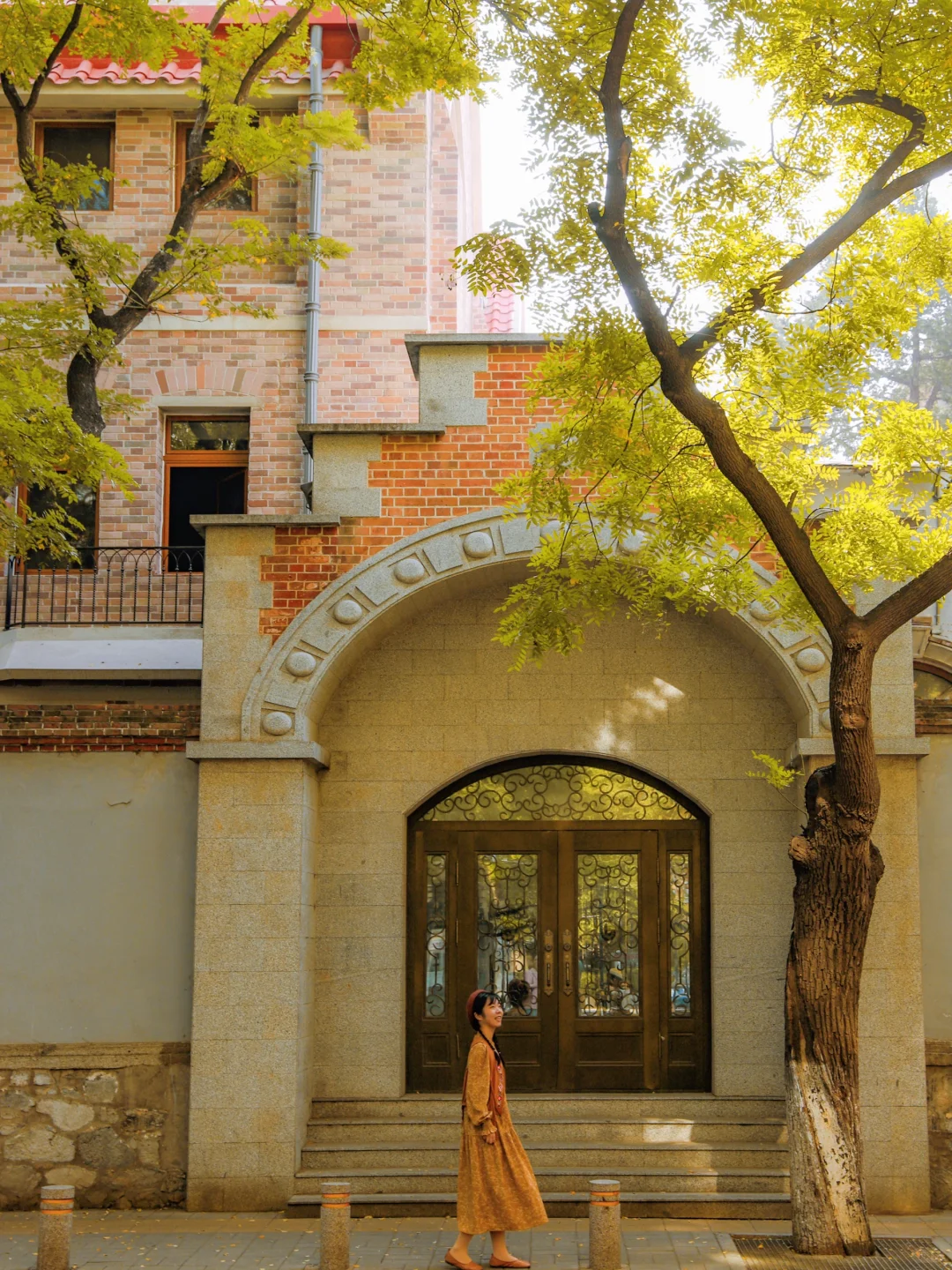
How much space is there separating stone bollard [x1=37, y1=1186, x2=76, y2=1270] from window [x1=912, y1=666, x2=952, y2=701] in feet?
25.1

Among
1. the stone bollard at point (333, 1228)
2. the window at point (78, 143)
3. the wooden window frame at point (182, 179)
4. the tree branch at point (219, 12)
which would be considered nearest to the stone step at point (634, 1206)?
the stone bollard at point (333, 1228)

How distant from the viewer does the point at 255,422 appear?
628 inches

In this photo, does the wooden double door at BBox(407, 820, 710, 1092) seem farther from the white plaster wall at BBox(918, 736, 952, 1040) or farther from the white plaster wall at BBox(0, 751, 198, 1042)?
the white plaster wall at BBox(0, 751, 198, 1042)

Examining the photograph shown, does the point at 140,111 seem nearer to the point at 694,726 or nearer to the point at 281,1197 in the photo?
the point at 694,726

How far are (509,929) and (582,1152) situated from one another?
2.08 m

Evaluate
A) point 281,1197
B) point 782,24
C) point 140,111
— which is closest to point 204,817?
point 281,1197

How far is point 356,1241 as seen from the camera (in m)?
10.4

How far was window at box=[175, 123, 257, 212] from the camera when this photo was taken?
1645 cm

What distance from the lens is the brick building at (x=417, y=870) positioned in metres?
11.4

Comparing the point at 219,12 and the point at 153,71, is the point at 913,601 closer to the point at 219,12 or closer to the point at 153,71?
the point at 219,12

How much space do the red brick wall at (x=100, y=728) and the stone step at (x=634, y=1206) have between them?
3.86 metres

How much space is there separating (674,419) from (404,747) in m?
4.14

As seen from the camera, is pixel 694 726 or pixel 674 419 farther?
pixel 694 726

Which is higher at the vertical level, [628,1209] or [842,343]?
[842,343]
